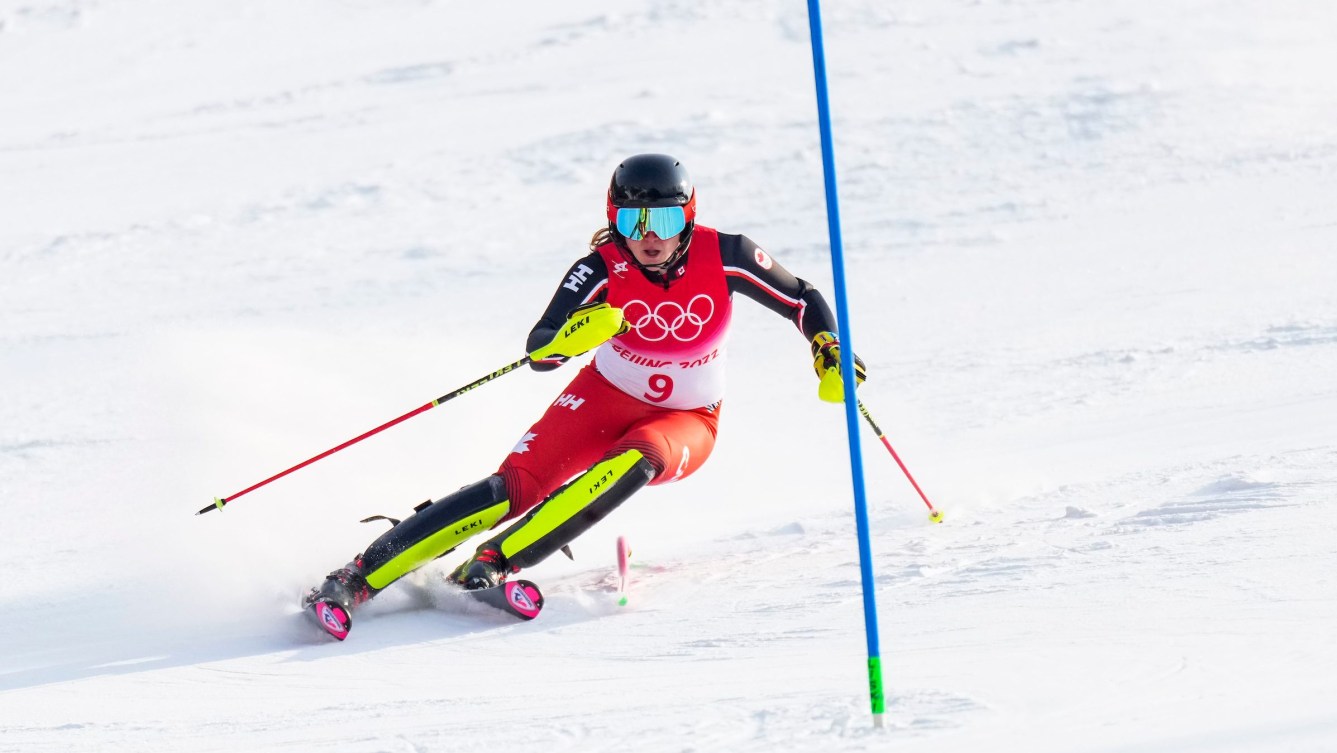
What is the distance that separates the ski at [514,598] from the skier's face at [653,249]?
119 centimetres

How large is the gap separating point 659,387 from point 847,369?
208cm

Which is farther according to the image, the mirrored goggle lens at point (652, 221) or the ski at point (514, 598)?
the mirrored goggle lens at point (652, 221)

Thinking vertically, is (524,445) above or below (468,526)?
above

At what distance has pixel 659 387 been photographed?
17.1 ft

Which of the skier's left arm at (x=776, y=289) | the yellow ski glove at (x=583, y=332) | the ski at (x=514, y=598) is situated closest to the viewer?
the ski at (x=514, y=598)

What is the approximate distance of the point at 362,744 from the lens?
3453mm

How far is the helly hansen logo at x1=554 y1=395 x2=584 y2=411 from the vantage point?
521 centimetres

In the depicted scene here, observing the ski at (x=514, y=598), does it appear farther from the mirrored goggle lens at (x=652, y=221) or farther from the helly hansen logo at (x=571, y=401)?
the mirrored goggle lens at (x=652, y=221)

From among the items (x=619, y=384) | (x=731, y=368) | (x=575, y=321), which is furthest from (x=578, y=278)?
(x=731, y=368)

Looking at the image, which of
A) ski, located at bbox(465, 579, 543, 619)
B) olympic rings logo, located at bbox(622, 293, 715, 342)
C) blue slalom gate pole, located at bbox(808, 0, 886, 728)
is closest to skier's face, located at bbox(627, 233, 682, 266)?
olympic rings logo, located at bbox(622, 293, 715, 342)

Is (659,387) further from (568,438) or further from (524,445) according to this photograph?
(524,445)

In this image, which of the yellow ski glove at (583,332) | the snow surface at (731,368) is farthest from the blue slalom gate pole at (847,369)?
the yellow ski glove at (583,332)

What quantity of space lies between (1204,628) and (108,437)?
566cm

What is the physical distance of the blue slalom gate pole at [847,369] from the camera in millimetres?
3004
